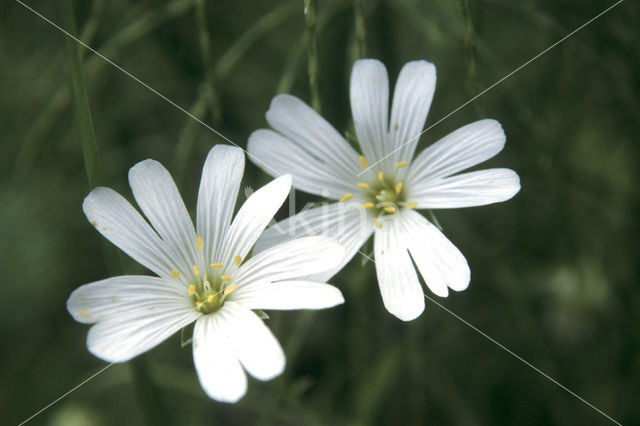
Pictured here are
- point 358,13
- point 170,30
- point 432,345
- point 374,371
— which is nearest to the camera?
point 358,13

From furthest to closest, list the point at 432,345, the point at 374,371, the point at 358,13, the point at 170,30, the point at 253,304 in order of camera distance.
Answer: the point at 170,30 < the point at 432,345 < the point at 374,371 < the point at 358,13 < the point at 253,304

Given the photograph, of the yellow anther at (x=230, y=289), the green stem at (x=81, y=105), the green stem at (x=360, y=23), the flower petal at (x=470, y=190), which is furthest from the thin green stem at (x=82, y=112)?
the flower petal at (x=470, y=190)

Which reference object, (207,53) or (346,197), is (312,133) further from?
(207,53)

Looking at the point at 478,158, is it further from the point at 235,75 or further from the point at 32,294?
the point at 32,294

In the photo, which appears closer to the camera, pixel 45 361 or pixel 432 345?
pixel 432 345

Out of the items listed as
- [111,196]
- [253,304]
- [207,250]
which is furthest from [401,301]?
[111,196]

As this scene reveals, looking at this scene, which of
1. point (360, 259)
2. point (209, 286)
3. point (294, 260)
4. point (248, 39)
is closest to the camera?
point (294, 260)

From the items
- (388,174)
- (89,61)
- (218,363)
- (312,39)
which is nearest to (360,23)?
(312,39)

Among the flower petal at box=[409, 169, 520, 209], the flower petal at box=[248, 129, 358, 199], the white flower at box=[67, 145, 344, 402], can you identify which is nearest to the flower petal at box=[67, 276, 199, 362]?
the white flower at box=[67, 145, 344, 402]
